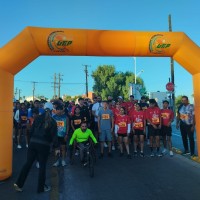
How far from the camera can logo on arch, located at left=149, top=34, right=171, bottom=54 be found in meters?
8.11

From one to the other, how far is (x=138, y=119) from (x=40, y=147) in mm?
4748

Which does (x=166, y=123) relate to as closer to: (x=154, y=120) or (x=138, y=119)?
(x=154, y=120)

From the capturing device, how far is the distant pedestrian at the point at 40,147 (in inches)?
244

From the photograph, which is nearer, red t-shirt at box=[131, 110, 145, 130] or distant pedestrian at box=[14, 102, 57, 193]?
distant pedestrian at box=[14, 102, 57, 193]

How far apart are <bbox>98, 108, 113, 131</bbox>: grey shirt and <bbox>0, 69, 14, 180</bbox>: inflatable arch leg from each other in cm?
363

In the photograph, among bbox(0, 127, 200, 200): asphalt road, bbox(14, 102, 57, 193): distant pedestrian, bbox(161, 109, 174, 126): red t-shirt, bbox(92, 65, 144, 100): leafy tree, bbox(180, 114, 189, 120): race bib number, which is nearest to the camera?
bbox(0, 127, 200, 200): asphalt road

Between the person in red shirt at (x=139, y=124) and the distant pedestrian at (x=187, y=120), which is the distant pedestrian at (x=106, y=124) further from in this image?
the distant pedestrian at (x=187, y=120)

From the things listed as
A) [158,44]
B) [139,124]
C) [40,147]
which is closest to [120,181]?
[40,147]

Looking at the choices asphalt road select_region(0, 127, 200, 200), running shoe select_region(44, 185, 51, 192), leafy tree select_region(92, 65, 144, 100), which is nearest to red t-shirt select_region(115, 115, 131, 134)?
asphalt road select_region(0, 127, 200, 200)

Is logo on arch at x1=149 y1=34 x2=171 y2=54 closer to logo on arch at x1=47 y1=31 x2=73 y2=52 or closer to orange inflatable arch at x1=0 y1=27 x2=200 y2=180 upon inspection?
orange inflatable arch at x1=0 y1=27 x2=200 y2=180

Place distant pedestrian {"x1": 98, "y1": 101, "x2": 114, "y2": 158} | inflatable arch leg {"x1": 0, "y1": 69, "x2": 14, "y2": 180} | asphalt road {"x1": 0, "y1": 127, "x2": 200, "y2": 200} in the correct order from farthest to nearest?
distant pedestrian {"x1": 98, "y1": 101, "x2": 114, "y2": 158}, inflatable arch leg {"x1": 0, "y1": 69, "x2": 14, "y2": 180}, asphalt road {"x1": 0, "y1": 127, "x2": 200, "y2": 200}

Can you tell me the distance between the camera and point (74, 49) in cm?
794

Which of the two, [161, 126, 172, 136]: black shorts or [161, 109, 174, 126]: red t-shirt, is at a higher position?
[161, 109, 174, 126]: red t-shirt

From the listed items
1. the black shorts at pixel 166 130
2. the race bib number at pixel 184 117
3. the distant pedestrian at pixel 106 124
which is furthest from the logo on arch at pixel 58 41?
the race bib number at pixel 184 117
